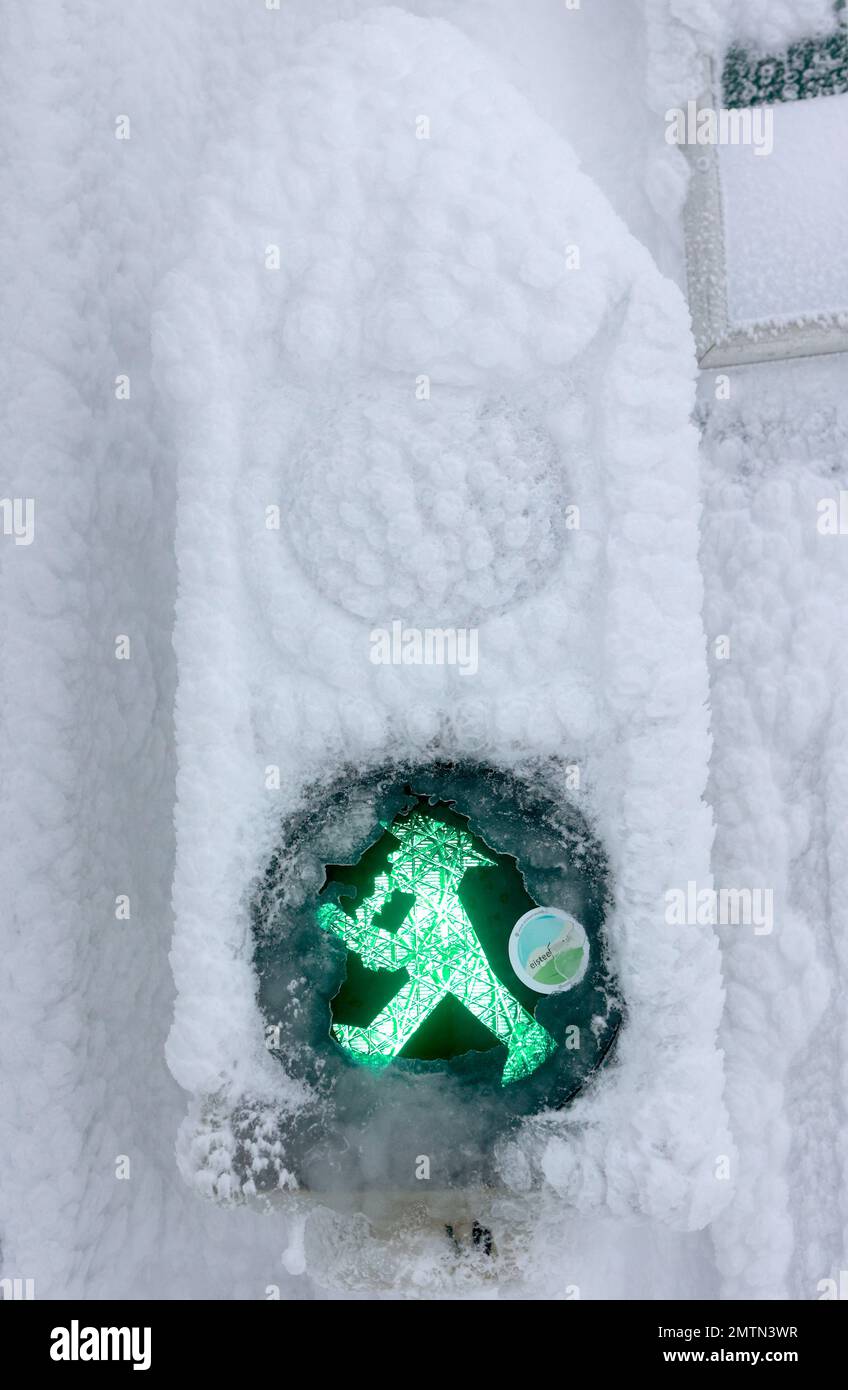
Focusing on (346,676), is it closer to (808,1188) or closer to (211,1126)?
(211,1126)

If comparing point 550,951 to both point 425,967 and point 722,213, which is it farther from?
point 722,213

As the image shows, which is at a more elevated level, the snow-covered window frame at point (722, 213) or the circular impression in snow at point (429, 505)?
the snow-covered window frame at point (722, 213)

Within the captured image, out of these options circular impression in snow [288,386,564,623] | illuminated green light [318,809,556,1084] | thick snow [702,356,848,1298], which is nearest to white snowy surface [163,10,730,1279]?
circular impression in snow [288,386,564,623]

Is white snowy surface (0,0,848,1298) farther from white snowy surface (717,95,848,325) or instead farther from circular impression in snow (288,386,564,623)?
white snowy surface (717,95,848,325)

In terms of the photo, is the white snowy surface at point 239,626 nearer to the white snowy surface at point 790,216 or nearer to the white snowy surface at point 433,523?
the white snowy surface at point 433,523

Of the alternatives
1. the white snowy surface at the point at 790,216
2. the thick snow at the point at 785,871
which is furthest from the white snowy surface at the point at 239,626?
the white snowy surface at the point at 790,216

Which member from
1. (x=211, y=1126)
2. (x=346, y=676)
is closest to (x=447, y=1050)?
(x=211, y=1126)
